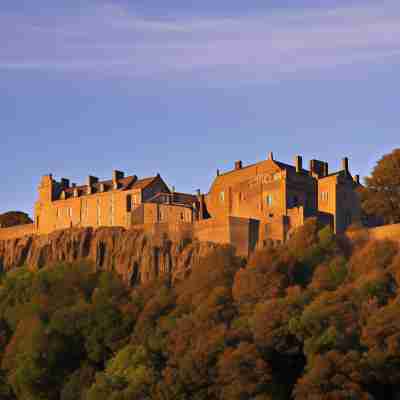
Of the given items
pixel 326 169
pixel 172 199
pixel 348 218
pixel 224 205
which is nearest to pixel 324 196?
pixel 348 218

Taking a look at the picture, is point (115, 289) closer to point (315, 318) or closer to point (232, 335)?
point (232, 335)

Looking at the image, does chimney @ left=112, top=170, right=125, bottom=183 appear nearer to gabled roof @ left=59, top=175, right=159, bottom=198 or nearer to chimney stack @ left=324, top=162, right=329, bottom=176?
gabled roof @ left=59, top=175, right=159, bottom=198

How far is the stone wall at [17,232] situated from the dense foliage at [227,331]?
16677 mm

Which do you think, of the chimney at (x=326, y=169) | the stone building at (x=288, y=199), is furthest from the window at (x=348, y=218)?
the chimney at (x=326, y=169)

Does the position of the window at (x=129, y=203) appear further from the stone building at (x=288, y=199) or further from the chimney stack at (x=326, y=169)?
the chimney stack at (x=326, y=169)

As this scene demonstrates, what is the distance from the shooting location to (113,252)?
81.9 meters

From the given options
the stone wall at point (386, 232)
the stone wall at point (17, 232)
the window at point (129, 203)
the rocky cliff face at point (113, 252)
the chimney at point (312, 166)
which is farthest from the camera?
the stone wall at point (17, 232)

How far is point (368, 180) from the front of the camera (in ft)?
245

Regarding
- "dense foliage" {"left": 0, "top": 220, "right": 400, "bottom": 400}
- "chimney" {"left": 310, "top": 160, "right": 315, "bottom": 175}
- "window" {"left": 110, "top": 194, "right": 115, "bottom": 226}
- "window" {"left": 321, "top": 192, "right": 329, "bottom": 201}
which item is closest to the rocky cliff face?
"window" {"left": 110, "top": 194, "right": 115, "bottom": 226}

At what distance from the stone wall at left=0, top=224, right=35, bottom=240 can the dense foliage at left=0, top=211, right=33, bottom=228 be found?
37.8 feet

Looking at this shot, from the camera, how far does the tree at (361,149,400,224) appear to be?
7350 centimetres

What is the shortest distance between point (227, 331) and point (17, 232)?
38.7 m

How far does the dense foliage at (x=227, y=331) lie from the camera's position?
57062 millimetres

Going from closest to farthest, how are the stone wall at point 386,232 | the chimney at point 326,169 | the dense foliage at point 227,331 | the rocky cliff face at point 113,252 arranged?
the dense foliage at point 227,331 → the stone wall at point 386,232 → the rocky cliff face at point 113,252 → the chimney at point 326,169
